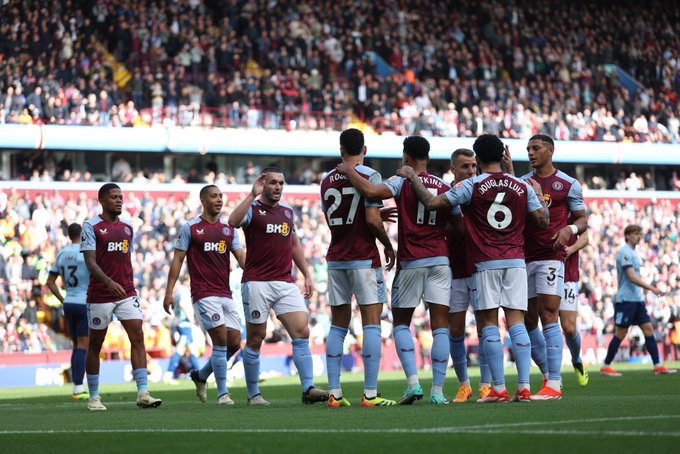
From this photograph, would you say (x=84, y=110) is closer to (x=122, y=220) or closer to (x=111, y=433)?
(x=122, y=220)

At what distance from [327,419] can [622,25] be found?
4125 centimetres

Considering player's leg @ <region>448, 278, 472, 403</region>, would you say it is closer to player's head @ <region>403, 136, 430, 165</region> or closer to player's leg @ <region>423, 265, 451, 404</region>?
player's leg @ <region>423, 265, 451, 404</region>

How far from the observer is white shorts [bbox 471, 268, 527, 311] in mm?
11758

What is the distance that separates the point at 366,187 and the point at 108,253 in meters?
3.68

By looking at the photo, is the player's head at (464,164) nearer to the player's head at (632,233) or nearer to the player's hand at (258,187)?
the player's hand at (258,187)

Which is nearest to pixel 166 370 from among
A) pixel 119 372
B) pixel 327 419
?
pixel 119 372

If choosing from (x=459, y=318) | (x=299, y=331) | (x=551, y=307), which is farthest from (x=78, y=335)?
(x=551, y=307)

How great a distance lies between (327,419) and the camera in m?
10.5

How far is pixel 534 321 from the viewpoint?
13461mm

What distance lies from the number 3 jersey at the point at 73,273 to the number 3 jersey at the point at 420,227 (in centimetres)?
651

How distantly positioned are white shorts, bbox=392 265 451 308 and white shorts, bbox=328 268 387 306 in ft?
0.68

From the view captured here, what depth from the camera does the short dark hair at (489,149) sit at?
461 inches

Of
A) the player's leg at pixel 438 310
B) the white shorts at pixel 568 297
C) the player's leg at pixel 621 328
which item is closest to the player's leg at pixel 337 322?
the player's leg at pixel 438 310

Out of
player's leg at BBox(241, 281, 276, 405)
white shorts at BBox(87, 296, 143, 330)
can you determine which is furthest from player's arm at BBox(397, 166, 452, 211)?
white shorts at BBox(87, 296, 143, 330)
